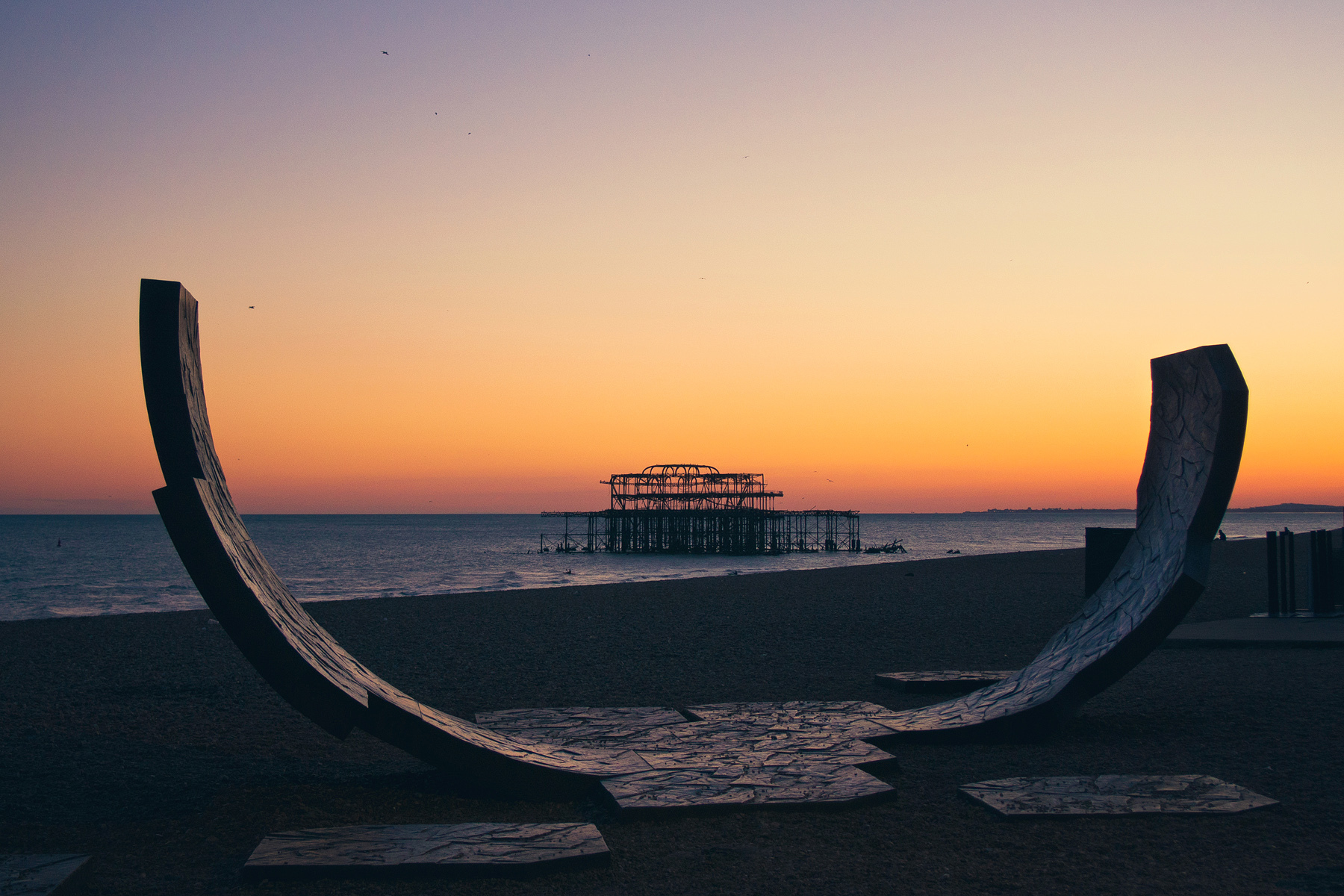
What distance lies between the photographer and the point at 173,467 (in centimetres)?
393

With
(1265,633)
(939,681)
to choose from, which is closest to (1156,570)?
(939,681)

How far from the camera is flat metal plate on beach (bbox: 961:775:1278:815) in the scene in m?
3.92

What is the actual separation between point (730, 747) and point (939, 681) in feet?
8.99

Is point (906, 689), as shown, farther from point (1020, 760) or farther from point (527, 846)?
point (527, 846)

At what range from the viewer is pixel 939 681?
7.10 m

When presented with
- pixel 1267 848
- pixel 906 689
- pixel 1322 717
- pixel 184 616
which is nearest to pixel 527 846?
pixel 1267 848

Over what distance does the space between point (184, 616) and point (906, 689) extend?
10.6 metres

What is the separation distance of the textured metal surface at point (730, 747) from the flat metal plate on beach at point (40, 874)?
2024mm

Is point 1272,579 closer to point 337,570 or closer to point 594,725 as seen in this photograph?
point 594,725

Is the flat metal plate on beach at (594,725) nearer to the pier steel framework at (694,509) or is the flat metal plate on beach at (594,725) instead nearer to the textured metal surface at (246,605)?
the textured metal surface at (246,605)

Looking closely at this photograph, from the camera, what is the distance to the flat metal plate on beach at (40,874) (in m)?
3.04

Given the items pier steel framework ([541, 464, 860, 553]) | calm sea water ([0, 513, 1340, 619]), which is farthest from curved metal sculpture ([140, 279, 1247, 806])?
pier steel framework ([541, 464, 860, 553])

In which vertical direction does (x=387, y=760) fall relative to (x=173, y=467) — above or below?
below

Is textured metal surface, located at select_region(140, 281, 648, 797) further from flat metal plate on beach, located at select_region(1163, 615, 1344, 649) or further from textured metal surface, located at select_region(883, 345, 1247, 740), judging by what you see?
flat metal plate on beach, located at select_region(1163, 615, 1344, 649)
